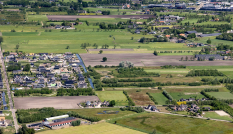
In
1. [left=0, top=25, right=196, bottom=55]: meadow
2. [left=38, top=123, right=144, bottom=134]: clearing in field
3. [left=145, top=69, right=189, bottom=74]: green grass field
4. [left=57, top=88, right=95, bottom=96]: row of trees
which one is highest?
[left=0, top=25, right=196, bottom=55]: meadow

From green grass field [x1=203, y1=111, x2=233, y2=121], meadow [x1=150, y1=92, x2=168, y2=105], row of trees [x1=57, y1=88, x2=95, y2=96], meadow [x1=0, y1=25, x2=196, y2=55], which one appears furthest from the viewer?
meadow [x1=0, y1=25, x2=196, y2=55]

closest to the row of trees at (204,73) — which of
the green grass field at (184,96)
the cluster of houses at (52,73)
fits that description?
the green grass field at (184,96)

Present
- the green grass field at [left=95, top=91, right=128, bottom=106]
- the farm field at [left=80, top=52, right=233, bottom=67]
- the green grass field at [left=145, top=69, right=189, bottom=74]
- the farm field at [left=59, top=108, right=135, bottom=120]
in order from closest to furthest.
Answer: the farm field at [left=59, top=108, right=135, bottom=120], the green grass field at [left=95, top=91, right=128, bottom=106], the green grass field at [left=145, top=69, right=189, bottom=74], the farm field at [left=80, top=52, right=233, bottom=67]

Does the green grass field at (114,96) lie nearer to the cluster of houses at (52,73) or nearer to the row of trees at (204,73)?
the cluster of houses at (52,73)

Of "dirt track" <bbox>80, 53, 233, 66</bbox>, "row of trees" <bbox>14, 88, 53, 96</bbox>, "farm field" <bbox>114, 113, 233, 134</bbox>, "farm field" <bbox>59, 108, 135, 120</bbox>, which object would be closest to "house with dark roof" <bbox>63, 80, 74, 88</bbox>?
"row of trees" <bbox>14, 88, 53, 96</bbox>

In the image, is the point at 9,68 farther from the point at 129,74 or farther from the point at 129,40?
the point at 129,40

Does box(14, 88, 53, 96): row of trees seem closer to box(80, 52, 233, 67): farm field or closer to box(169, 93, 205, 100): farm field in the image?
box(80, 52, 233, 67): farm field

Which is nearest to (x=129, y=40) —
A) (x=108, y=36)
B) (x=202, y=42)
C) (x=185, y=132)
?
(x=108, y=36)
